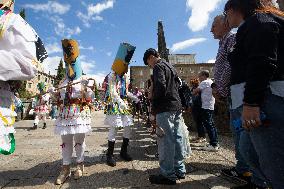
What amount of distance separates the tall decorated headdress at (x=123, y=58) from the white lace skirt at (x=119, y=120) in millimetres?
849

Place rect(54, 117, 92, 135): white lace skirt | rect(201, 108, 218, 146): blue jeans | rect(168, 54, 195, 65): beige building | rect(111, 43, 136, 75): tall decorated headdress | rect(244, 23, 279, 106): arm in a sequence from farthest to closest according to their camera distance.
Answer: rect(168, 54, 195, 65): beige building < rect(201, 108, 218, 146): blue jeans < rect(111, 43, 136, 75): tall decorated headdress < rect(54, 117, 92, 135): white lace skirt < rect(244, 23, 279, 106): arm

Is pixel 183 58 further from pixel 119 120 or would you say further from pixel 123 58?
pixel 119 120

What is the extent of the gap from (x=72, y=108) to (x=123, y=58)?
166 centimetres

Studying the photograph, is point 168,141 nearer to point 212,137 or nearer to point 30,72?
point 30,72

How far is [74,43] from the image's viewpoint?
435 cm

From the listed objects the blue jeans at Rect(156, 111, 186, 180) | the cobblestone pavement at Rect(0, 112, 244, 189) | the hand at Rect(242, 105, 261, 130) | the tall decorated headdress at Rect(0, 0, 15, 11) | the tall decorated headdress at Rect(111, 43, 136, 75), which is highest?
the tall decorated headdress at Rect(111, 43, 136, 75)

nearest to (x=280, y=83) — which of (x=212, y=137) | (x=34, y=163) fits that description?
(x=212, y=137)

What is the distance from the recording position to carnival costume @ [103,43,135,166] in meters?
4.98

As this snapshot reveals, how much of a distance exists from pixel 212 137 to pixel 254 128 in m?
4.09

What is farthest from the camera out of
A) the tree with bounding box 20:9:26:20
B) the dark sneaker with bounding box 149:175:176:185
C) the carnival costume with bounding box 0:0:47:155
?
the tree with bounding box 20:9:26:20

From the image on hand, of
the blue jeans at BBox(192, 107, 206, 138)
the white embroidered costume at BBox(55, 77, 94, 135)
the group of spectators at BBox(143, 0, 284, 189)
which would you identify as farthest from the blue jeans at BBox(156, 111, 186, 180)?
the blue jeans at BBox(192, 107, 206, 138)

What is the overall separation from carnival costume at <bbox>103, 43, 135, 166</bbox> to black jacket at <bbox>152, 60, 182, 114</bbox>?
137cm

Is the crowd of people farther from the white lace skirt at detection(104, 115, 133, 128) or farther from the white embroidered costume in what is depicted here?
the white lace skirt at detection(104, 115, 133, 128)

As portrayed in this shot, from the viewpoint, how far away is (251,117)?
5.74ft
